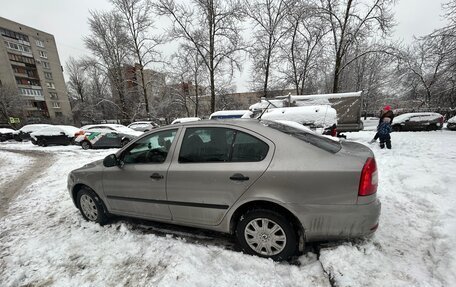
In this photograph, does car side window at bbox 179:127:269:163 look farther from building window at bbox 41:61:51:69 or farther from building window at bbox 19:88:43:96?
building window at bbox 41:61:51:69

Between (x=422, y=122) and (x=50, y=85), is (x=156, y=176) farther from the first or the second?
(x=50, y=85)

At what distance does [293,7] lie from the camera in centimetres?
1778

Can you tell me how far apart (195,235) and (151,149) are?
4.53 ft

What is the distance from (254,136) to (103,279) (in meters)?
2.29

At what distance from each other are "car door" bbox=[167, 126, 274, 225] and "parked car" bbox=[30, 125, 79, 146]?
1518cm

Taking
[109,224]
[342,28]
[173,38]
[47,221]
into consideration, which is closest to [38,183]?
[47,221]

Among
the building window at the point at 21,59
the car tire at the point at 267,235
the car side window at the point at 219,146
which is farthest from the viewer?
the building window at the point at 21,59

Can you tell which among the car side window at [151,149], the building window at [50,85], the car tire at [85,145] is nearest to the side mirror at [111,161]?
the car side window at [151,149]

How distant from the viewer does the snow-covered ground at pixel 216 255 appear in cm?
210

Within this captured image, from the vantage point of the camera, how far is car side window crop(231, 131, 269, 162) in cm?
232

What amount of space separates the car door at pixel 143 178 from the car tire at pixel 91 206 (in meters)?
0.29

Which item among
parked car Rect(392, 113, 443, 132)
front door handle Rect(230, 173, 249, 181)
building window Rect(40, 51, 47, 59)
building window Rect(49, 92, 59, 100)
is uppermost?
building window Rect(40, 51, 47, 59)

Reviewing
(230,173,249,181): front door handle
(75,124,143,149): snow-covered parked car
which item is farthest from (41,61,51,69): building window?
(230,173,249,181): front door handle

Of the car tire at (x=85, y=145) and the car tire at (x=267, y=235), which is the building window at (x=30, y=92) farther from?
the car tire at (x=267, y=235)
